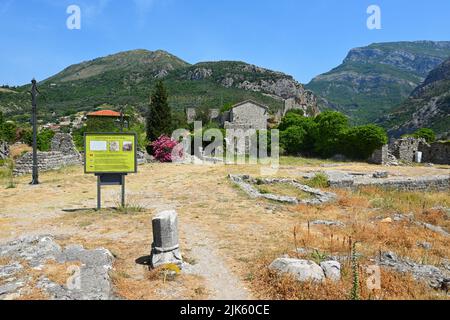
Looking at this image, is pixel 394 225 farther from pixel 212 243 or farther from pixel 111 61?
pixel 111 61

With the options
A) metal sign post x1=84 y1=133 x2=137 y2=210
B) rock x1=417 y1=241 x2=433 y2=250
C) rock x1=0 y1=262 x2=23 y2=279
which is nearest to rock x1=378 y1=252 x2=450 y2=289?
rock x1=417 y1=241 x2=433 y2=250

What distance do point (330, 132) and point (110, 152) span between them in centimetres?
2474

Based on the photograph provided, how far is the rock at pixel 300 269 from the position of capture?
5.28 meters

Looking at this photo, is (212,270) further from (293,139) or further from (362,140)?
(293,139)

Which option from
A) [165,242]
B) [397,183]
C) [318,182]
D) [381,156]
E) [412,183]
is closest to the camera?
[165,242]

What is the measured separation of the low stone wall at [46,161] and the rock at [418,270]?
1911cm

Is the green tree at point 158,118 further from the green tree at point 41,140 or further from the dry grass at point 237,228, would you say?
the dry grass at point 237,228

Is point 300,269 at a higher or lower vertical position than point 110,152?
lower

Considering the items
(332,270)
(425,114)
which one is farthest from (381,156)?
(425,114)

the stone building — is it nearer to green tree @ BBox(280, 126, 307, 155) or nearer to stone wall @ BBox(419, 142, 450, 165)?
green tree @ BBox(280, 126, 307, 155)

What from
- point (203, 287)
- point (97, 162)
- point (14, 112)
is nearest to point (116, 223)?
point (97, 162)

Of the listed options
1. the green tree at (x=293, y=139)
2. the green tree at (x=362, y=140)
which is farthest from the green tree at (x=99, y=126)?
the green tree at (x=362, y=140)

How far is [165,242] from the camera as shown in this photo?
621cm
